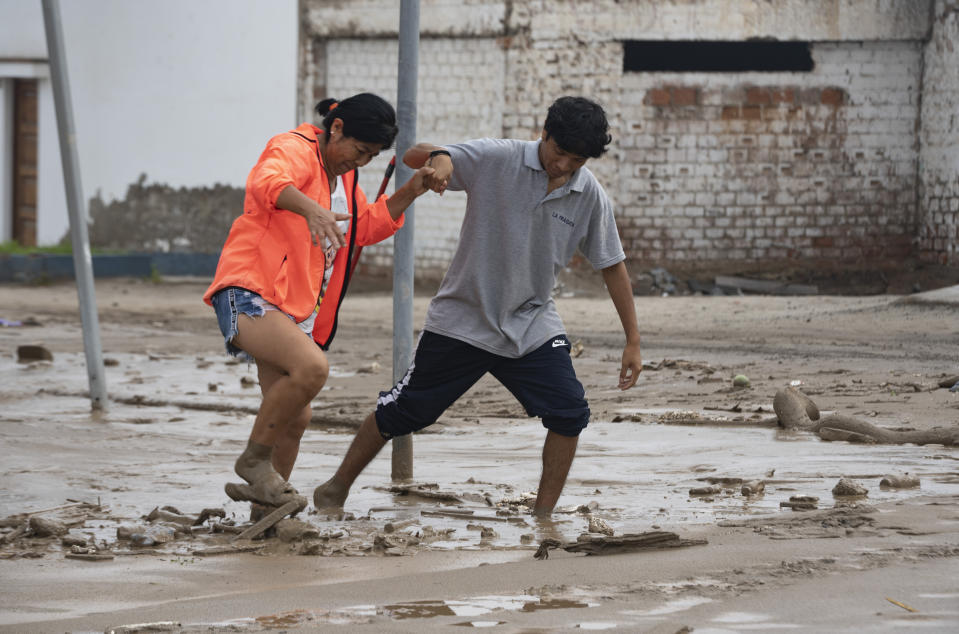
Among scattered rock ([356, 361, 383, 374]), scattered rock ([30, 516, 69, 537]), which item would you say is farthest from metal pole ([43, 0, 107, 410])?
scattered rock ([30, 516, 69, 537])

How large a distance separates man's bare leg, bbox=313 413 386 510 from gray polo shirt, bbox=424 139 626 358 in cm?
49

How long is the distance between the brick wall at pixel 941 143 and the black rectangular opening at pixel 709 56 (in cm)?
Result: 157

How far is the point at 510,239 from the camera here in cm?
428

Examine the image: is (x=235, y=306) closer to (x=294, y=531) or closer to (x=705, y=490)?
(x=294, y=531)

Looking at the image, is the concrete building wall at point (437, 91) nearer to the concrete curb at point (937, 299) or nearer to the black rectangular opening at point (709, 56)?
the black rectangular opening at point (709, 56)

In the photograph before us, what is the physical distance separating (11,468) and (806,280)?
11560 millimetres

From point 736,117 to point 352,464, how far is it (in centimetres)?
1144

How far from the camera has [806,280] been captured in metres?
15.2

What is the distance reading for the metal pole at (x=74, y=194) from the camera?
7.39 meters

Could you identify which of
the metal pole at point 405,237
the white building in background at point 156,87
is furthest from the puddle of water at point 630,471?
the white building in background at point 156,87

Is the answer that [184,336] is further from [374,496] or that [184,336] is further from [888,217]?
[888,217]

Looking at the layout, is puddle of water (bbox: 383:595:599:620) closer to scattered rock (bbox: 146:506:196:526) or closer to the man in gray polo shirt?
the man in gray polo shirt

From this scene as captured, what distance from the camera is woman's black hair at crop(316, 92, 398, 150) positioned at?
4305 millimetres

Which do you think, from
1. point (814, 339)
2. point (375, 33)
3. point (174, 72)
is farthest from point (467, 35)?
point (814, 339)
